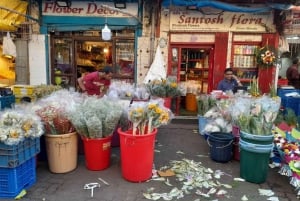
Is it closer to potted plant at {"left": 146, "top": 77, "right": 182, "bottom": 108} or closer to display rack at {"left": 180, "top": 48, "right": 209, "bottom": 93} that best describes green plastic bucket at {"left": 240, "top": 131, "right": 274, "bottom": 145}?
potted plant at {"left": 146, "top": 77, "right": 182, "bottom": 108}

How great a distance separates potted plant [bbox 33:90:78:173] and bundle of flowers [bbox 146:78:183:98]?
10.1 feet

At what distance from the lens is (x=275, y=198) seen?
13.1 feet

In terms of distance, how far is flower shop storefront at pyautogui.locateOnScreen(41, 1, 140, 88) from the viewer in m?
8.61

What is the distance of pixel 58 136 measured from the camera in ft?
14.8

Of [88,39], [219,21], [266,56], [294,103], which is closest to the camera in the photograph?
[294,103]

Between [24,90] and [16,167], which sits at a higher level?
[24,90]

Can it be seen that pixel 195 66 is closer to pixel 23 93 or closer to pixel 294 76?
pixel 294 76

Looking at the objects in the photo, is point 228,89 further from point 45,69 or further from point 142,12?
point 45,69

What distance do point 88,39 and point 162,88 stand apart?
10.4 ft

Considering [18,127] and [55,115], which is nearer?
[18,127]

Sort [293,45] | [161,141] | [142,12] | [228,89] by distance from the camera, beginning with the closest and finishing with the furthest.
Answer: [161,141]
[228,89]
[142,12]
[293,45]

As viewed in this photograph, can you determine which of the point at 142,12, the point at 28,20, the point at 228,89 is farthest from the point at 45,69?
the point at 228,89

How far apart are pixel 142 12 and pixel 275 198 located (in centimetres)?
650

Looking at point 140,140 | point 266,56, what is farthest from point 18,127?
point 266,56
